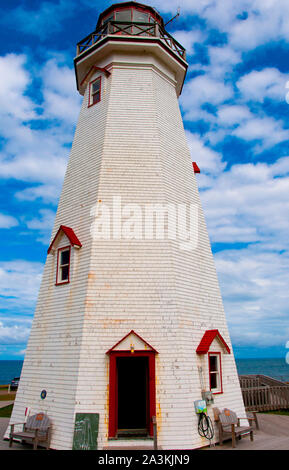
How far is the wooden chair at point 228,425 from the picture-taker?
959 cm

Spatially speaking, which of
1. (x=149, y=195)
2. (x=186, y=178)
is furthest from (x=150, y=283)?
(x=186, y=178)

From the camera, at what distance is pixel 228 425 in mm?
9883

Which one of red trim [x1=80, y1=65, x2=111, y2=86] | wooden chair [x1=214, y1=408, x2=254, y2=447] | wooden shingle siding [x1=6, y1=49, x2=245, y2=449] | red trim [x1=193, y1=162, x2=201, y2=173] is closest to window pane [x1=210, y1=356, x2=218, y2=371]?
wooden shingle siding [x1=6, y1=49, x2=245, y2=449]

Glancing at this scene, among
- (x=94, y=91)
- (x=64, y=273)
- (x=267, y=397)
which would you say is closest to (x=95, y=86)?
(x=94, y=91)

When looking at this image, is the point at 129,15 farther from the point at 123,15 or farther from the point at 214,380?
the point at 214,380

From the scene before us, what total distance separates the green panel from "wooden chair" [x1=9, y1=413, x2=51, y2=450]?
940 millimetres

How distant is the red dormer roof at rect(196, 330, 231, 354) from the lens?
33.3ft

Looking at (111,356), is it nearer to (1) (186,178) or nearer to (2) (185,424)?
(2) (185,424)

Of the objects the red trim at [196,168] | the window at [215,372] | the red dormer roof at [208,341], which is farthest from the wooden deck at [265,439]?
the red trim at [196,168]

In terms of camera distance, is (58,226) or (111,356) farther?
(58,226)

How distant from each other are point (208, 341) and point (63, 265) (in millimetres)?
5018

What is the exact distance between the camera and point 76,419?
887 centimetres

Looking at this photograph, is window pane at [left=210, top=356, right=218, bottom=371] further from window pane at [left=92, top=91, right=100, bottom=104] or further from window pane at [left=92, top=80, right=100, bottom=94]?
window pane at [left=92, top=80, right=100, bottom=94]
